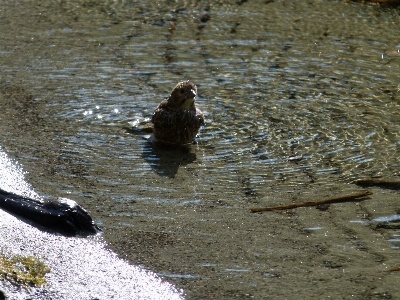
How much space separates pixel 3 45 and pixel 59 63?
3.73 feet

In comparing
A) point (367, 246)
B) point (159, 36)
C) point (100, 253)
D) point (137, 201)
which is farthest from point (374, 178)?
point (159, 36)

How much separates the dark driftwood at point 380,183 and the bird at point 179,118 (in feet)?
6.30

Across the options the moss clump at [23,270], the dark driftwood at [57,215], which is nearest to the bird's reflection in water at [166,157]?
the dark driftwood at [57,215]

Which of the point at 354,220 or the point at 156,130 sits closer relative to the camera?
the point at 354,220

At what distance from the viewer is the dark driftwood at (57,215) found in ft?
17.4

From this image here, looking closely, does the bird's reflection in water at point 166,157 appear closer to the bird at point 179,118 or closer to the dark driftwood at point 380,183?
the bird at point 179,118

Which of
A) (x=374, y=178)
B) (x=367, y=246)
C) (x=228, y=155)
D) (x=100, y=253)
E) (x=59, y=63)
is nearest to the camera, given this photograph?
(x=100, y=253)

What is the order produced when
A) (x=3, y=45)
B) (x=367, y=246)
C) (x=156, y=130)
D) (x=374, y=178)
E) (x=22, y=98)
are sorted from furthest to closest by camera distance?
(x=3, y=45)
(x=22, y=98)
(x=156, y=130)
(x=374, y=178)
(x=367, y=246)

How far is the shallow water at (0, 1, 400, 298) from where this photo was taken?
6.68m

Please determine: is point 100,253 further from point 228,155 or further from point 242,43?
point 242,43

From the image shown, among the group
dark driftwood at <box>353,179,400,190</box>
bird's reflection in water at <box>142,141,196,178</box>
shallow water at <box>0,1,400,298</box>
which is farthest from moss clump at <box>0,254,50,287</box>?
dark driftwood at <box>353,179,400,190</box>

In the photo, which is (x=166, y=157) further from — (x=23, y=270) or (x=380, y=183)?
(x=23, y=270)

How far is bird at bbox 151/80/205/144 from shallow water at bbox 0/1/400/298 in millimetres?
169

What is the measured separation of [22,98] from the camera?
333 inches
